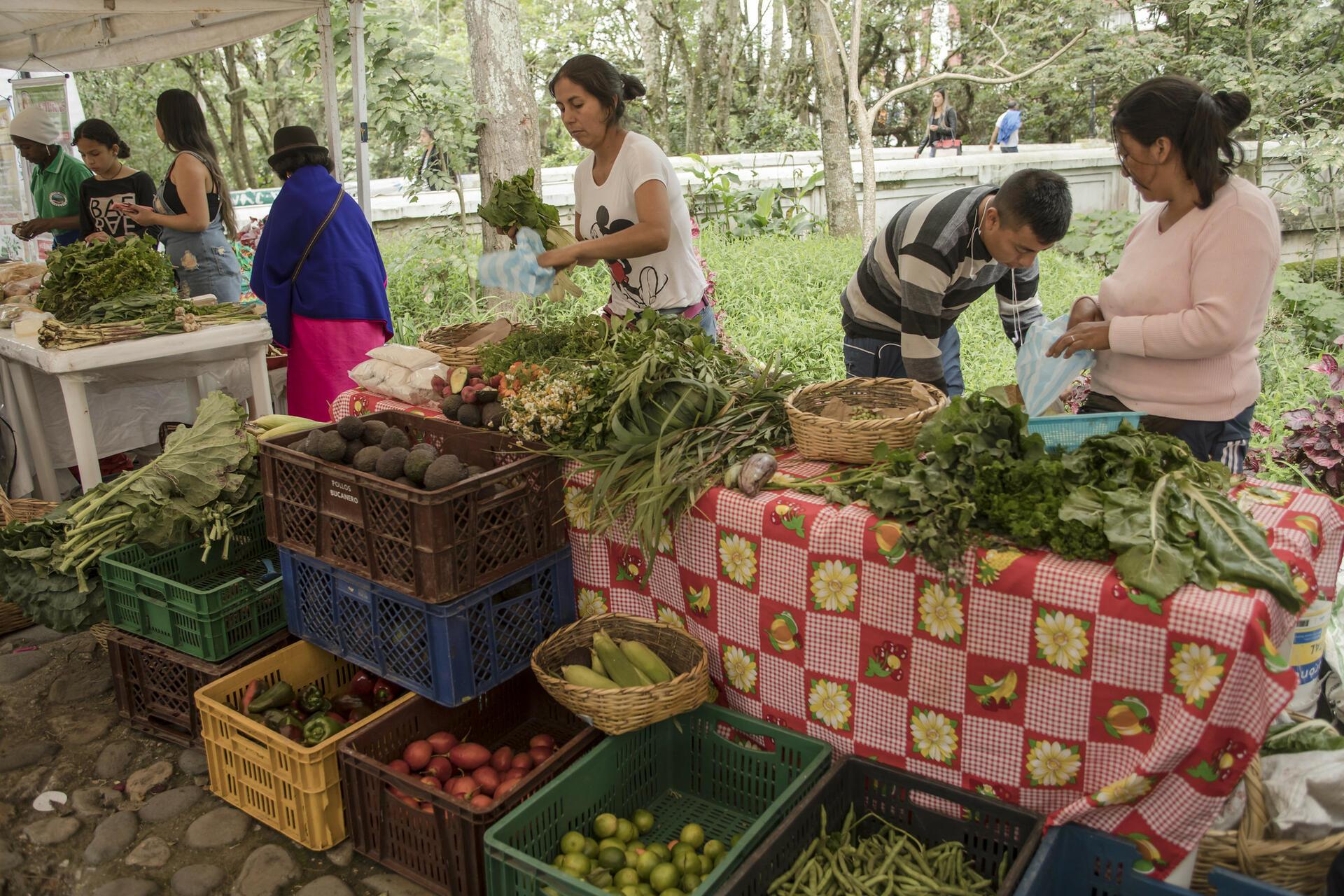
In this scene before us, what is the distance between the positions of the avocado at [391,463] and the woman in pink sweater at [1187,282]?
6.12ft

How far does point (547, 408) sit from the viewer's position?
284 cm

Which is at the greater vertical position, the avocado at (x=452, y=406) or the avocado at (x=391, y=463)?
the avocado at (x=452, y=406)

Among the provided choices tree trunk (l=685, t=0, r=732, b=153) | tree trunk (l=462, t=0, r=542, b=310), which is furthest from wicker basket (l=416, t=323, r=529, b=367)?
tree trunk (l=685, t=0, r=732, b=153)

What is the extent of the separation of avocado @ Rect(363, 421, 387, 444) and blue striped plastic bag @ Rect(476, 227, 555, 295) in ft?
3.02

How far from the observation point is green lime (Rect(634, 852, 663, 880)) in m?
2.38

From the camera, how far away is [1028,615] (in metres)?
2.16

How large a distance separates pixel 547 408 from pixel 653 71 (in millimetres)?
14991

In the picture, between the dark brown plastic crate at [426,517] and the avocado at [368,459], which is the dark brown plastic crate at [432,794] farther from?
the avocado at [368,459]

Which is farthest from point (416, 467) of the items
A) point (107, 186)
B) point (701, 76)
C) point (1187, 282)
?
point (701, 76)

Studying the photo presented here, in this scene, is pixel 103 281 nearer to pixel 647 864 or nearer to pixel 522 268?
pixel 522 268

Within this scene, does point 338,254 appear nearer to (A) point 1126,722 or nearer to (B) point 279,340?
(B) point 279,340

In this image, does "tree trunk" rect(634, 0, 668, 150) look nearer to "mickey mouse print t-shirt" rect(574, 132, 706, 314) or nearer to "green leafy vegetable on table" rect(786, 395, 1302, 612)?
"mickey mouse print t-shirt" rect(574, 132, 706, 314)

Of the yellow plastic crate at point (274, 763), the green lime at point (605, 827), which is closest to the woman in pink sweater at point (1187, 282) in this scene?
the green lime at point (605, 827)

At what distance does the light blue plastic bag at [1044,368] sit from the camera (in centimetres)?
282
